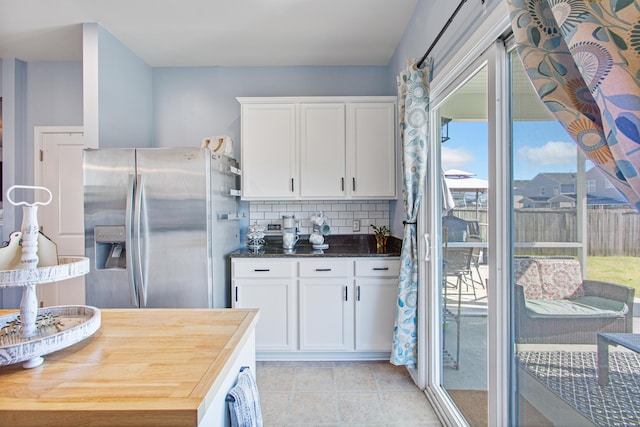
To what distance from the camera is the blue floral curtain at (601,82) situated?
57cm

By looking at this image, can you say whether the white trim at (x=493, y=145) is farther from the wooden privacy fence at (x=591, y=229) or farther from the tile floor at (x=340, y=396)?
the tile floor at (x=340, y=396)

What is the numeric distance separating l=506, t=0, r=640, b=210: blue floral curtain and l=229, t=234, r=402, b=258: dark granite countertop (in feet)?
7.30

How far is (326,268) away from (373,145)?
1.24m

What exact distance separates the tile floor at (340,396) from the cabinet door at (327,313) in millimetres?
202

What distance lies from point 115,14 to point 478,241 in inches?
122

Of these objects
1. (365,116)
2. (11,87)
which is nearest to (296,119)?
(365,116)

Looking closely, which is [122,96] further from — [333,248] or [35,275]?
[35,275]

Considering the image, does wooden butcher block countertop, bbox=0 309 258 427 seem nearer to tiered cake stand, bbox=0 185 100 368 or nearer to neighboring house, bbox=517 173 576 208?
tiered cake stand, bbox=0 185 100 368

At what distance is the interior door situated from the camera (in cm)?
345

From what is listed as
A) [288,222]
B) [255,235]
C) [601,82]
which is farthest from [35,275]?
[288,222]

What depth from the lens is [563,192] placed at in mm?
1125

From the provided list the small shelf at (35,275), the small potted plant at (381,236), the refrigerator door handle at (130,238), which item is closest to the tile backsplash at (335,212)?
the small potted plant at (381,236)

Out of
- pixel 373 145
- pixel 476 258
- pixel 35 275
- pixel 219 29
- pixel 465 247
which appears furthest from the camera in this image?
pixel 373 145

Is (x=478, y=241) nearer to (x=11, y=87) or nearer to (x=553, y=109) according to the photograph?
(x=553, y=109)
